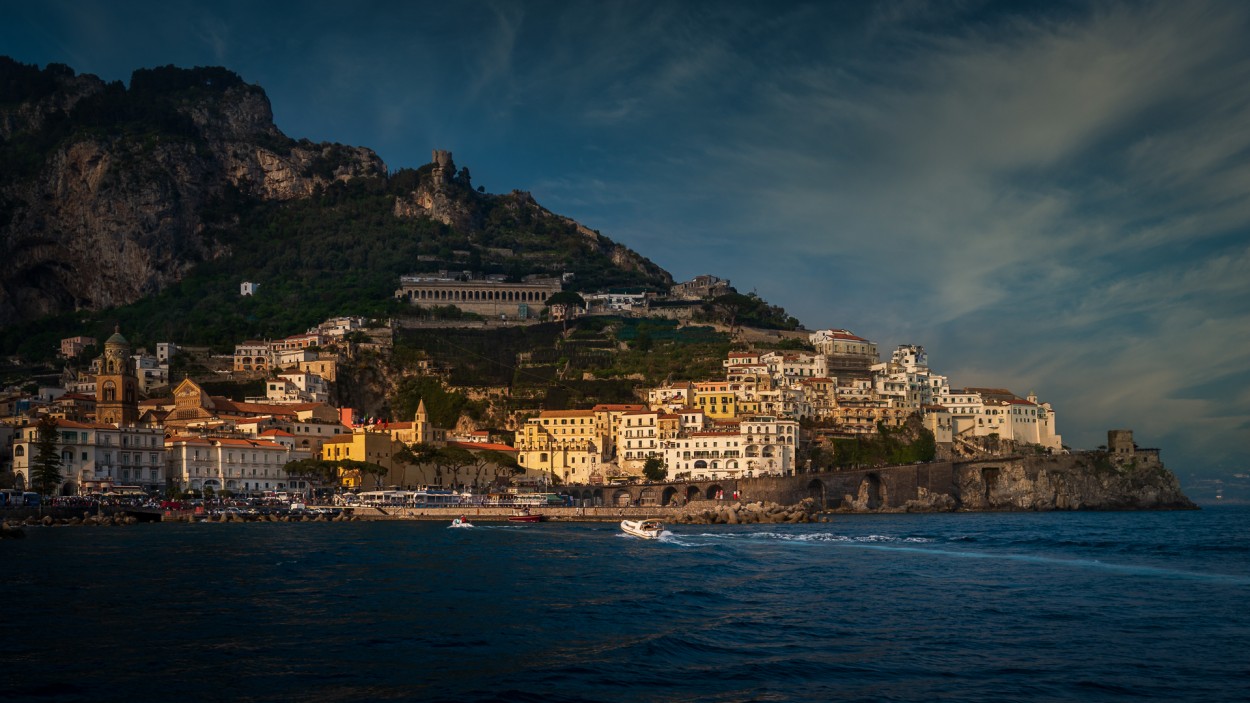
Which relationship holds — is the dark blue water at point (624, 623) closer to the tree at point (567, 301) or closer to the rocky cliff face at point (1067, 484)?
the rocky cliff face at point (1067, 484)

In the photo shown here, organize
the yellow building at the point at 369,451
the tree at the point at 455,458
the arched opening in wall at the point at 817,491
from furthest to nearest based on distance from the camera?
1. the yellow building at the point at 369,451
2. the tree at the point at 455,458
3. the arched opening in wall at the point at 817,491

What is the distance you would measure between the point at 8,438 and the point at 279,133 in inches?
3950

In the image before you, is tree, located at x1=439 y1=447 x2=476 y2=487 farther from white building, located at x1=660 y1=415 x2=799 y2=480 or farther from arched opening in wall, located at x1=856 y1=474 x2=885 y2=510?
arched opening in wall, located at x1=856 y1=474 x2=885 y2=510

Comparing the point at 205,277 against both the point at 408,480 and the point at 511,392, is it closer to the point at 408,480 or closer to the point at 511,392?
the point at 511,392

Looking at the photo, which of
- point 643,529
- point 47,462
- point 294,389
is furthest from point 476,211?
point 643,529

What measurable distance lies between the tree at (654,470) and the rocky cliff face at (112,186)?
80296mm

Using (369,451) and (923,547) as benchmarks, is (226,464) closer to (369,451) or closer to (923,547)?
(369,451)

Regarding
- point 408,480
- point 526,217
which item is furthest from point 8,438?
point 526,217

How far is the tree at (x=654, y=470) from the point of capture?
91.9 meters

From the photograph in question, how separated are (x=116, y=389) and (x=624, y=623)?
7467cm

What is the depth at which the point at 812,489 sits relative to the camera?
86.1 meters

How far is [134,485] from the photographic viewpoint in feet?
260

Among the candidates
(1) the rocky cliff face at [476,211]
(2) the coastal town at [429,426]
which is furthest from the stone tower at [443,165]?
(2) the coastal town at [429,426]

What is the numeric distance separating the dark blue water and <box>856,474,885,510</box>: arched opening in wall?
3972 centimetres
